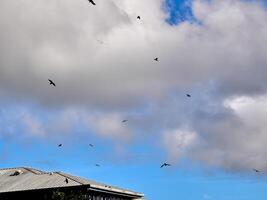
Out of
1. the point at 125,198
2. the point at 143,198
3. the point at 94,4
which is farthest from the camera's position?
the point at 143,198

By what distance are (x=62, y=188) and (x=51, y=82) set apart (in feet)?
101

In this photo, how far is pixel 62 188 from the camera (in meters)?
56.1

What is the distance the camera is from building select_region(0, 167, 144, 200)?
55594 millimetres

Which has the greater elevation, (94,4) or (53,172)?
(53,172)

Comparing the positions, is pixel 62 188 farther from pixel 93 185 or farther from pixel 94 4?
pixel 94 4

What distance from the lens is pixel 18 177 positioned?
63.2 metres

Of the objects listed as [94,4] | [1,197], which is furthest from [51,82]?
[1,197]

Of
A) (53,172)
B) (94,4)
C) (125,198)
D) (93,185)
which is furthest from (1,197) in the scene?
(94,4)

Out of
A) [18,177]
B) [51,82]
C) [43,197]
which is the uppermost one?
[18,177]

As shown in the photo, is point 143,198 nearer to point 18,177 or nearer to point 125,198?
point 125,198

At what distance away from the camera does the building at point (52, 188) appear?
55.6m

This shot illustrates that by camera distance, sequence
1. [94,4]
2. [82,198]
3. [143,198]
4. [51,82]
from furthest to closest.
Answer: [143,198], [82,198], [51,82], [94,4]

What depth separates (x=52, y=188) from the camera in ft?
184

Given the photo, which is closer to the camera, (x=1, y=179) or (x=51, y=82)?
(x=51, y=82)
